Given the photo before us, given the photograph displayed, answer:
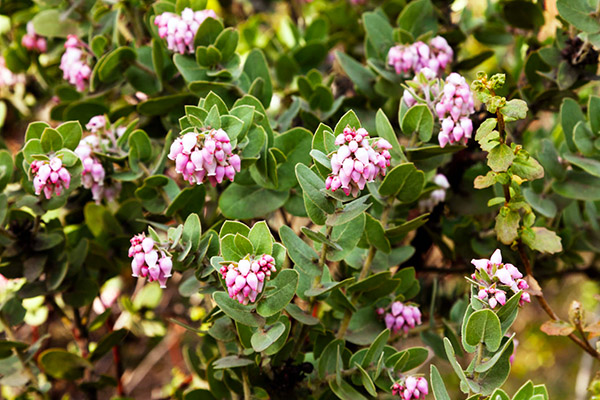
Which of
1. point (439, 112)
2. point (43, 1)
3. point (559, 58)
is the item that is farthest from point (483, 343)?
point (43, 1)

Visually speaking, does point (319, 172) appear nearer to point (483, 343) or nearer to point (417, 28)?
point (483, 343)

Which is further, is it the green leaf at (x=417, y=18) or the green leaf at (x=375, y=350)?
the green leaf at (x=417, y=18)

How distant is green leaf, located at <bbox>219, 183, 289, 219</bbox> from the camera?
1.17 m

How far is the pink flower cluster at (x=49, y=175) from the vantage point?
1.03 m

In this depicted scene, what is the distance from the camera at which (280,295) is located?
2.98ft

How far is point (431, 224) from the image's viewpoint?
4.92 feet

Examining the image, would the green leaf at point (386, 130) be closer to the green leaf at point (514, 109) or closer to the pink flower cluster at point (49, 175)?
the green leaf at point (514, 109)

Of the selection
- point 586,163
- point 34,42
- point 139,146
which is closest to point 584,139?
point 586,163

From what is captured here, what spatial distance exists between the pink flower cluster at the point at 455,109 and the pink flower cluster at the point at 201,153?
1.15ft

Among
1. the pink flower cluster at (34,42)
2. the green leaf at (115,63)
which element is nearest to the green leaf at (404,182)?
the green leaf at (115,63)

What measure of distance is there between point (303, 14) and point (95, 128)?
3.70 feet

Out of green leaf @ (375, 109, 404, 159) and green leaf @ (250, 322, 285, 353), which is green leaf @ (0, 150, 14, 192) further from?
green leaf @ (375, 109, 404, 159)

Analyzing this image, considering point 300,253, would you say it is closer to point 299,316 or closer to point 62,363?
point 299,316

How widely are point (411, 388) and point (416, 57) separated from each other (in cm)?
65
